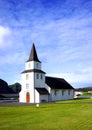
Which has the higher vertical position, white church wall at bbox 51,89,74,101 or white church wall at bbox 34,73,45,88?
white church wall at bbox 34,73,45,88

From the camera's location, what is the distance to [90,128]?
1130 centimetres

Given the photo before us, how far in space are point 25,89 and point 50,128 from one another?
38505 millimetres

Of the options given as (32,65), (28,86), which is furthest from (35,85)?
(32,65)

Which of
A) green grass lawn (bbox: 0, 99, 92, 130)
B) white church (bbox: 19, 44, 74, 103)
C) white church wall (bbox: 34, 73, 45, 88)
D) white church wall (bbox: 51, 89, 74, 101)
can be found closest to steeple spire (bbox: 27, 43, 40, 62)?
white church (bbox: 19, 44, 74, 103)

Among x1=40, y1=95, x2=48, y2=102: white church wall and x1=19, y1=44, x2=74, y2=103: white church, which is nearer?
x1=40, y1=95, x2=48, y2=102: white church wall

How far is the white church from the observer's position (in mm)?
47888

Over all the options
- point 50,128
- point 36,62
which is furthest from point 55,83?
point 50,128

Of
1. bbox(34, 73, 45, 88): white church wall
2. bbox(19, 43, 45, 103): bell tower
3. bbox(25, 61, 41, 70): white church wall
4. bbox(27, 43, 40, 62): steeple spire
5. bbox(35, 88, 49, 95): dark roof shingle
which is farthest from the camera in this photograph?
bbox(27, 43, 40, 62): steeple spire

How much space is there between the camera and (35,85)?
48438mm

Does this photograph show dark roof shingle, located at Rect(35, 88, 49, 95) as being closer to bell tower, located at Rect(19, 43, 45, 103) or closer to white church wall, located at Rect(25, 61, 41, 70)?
bell tower, located at Rect(19, 43, 45, 103)

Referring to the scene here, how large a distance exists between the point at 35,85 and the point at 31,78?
6.47 feet

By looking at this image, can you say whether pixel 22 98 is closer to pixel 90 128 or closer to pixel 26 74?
pixel 26 74

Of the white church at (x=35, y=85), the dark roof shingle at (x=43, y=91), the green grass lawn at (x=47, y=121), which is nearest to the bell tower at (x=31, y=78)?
the white church at (x=35, y=85)

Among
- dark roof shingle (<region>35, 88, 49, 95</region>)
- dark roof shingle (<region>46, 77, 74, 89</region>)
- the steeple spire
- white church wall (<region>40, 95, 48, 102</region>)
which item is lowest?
white church wall (<region>40, 95, 48, 102</region>)
